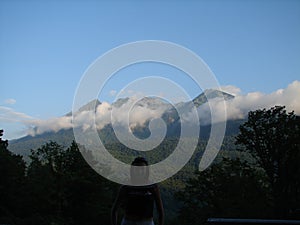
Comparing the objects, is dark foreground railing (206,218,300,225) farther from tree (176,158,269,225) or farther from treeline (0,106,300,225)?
tree (176,158,269,225)

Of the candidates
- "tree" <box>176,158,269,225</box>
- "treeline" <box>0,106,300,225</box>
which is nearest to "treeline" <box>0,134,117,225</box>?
"treeline" <box>0,106,300,225</box>

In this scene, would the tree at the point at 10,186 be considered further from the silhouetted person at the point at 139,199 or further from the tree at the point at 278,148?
the silhouetted person at the point at 139,199

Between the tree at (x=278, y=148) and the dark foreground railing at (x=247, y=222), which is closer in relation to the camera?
the dark foreground railing at (x=247, y=222)

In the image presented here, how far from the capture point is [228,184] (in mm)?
26375

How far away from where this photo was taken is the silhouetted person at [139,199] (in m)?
3.54

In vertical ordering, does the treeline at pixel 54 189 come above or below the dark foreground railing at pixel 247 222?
above

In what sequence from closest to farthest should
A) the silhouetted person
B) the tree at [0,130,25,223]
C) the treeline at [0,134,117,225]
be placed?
1. the silhouetted person
2. the tree at [0,130,25,223]
3. the treeline at [0,134,117,225]

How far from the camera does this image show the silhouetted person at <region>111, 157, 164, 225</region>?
354 centimetres

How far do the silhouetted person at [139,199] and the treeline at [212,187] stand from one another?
17920 mm

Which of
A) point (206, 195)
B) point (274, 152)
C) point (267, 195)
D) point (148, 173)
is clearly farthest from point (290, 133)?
point (148, 173)

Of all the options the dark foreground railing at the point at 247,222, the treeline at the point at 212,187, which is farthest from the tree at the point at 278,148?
the dark foreground railing at the point at 247,222

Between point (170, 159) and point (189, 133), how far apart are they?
920mm

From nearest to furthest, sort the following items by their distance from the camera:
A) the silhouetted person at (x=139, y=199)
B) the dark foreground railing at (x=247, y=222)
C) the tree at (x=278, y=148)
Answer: the silhouetted person at (x=139, y=199) → the dark foreground railing at (x=247, y=222) → the tree at (x=278, y=148)

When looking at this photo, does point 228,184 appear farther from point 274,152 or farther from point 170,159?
point 170,159
